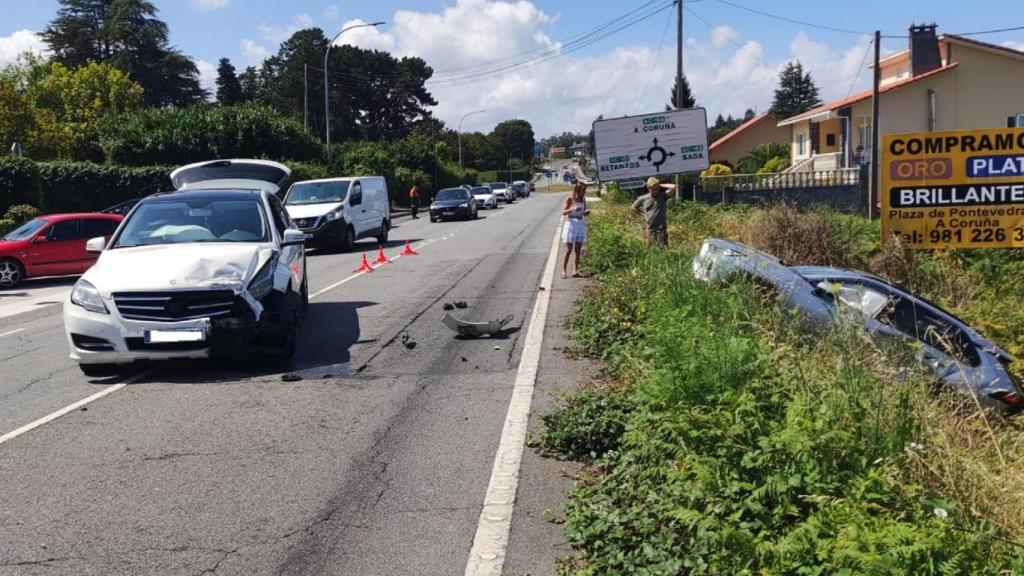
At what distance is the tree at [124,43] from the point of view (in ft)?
260

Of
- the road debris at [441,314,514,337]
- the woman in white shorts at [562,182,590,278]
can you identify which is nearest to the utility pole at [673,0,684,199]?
the woman in white shorts at [562,182,590,278]

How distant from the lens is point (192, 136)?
4128 centimetres

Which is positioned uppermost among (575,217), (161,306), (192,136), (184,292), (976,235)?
(192,136)

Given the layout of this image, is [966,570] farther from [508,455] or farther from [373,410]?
[373,410]

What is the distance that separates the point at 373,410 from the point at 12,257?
14.6 metres

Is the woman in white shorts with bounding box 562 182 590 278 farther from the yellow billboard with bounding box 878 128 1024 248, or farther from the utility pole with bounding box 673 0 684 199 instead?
the utility pole with bounding box 673 0 684 199

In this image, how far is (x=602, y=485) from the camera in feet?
16.4

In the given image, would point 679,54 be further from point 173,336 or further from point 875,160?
point 173,336

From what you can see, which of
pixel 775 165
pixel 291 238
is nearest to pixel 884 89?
pixel 775 165

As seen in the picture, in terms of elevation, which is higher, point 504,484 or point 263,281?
point 263,281

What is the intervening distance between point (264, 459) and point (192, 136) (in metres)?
38.7

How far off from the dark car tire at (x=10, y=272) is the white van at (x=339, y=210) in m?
6.27

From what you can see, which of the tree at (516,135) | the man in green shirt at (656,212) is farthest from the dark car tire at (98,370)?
the tree at (516,135)

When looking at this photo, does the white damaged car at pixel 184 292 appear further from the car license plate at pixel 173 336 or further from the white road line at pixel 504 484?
the white road line at pixel 504 484
